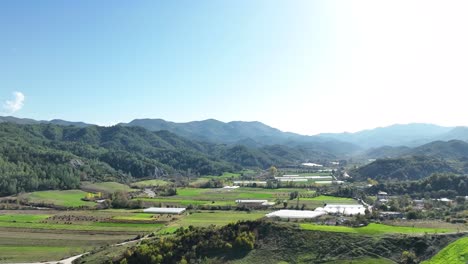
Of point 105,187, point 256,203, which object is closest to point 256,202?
point 256,203

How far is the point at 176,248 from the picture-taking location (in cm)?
6303

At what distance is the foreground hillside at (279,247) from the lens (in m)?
57.6

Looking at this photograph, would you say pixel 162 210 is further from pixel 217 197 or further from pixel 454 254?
pixel 454 254

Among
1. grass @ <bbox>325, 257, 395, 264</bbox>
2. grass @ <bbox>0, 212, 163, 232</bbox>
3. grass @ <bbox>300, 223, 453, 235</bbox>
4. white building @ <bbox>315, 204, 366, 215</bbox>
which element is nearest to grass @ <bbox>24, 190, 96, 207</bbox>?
grass @ <bbox>0, 212, 163, 232</bbox>

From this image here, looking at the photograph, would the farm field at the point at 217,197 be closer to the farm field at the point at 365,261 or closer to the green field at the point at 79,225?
the green field at the point at 79,225

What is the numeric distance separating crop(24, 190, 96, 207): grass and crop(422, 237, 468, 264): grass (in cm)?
11113

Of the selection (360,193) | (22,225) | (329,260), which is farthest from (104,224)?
(360,193)

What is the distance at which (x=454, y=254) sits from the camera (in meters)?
52.9

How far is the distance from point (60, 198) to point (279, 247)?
111 meters

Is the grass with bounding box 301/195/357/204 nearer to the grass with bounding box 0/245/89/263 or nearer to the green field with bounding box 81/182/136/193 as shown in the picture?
the grass with bounding box 0/245/89/263

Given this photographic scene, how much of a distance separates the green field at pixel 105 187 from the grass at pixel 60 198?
9.16 meters

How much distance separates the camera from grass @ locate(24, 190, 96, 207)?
140m

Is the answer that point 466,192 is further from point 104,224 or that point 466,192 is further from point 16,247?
point 16,247

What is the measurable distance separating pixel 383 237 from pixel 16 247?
66.9 metres
